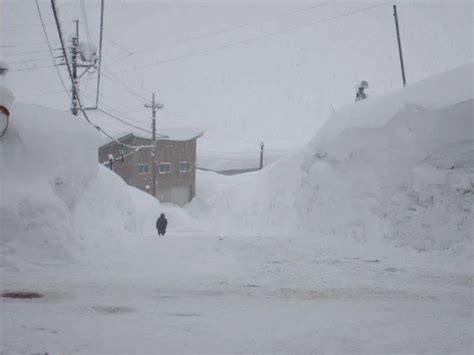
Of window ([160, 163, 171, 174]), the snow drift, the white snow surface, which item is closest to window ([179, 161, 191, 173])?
window ([160, 163, 171, 174])

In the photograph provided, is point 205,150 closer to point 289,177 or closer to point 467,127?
point 289,177

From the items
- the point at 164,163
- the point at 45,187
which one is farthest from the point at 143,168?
the point at 45,187

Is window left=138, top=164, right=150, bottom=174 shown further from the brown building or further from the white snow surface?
the white snow surface

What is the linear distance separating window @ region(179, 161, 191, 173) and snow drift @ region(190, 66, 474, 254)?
29521 millimetres

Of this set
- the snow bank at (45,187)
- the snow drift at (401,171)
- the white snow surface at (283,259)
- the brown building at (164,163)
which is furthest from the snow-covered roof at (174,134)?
the snow bank at (45,187)

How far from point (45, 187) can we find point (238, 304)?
4.91 metres

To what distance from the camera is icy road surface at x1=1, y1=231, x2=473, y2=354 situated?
4.81 m

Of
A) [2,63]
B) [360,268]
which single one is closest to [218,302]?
[360,268]

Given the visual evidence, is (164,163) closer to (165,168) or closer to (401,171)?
(165,168)

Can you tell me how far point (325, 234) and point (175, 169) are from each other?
3200cm

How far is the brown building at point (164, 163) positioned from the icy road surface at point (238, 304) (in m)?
30.5

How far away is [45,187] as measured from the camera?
346 inches

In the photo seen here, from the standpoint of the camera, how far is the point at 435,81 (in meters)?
12.4

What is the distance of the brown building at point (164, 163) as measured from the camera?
130 ft
